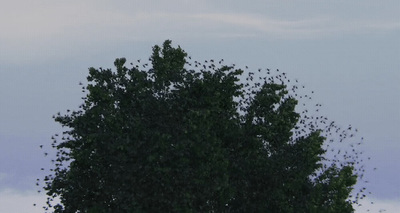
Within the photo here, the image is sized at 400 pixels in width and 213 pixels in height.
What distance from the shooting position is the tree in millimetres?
36906

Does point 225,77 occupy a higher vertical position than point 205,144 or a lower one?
higher

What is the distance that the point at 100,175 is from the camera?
37844mm

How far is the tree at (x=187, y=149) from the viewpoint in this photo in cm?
3691

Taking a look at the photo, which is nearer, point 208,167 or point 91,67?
point 208,167

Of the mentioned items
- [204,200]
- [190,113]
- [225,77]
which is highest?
[225,77]

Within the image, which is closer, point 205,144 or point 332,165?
point 205,144

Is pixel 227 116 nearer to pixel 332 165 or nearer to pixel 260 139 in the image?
pixel 260 139

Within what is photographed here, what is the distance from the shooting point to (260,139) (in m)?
39.8

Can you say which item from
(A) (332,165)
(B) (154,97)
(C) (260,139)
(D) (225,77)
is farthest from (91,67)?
(A) (332,165)

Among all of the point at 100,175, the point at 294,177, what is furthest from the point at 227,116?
the point at 100,175

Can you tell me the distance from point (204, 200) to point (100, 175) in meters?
5.11

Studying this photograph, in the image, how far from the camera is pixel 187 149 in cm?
3697

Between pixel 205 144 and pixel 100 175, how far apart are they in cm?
528

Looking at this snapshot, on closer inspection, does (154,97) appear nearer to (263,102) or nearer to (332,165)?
(263,102)
